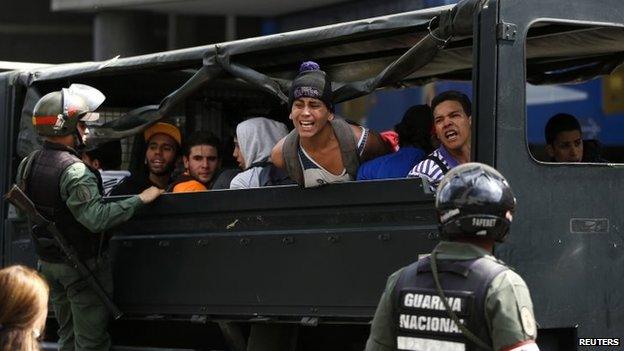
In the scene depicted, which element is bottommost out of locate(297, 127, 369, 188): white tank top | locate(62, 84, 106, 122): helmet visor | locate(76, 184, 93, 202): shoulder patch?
locate(76, 184, 93, 202): shoulder patch

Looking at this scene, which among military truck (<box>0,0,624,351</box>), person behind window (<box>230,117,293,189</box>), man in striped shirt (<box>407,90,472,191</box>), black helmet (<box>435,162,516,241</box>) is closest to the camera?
black helmet (<box>435,162,516,241</box>)

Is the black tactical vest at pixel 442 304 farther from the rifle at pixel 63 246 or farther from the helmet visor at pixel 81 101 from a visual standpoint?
the helmet visor at pixel 81 101

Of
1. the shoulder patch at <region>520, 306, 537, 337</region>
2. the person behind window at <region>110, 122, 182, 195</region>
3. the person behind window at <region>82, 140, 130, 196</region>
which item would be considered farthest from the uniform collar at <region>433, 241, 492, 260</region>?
the person behind window at <region>82, 140, 130, 196</region>

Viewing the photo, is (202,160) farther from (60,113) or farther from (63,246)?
(63,246)

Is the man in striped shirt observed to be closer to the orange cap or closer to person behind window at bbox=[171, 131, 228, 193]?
person behind window at bbox=[171, 131, 228, 193]

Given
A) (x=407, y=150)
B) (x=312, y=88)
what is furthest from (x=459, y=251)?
(x=312, y=88)

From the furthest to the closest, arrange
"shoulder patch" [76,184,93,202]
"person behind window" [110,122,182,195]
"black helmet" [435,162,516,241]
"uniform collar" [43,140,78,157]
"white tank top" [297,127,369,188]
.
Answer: "person behind window" [110,122,182,195]
"uniform collar" [43,140,78,157]
"shoulder patch" [76,184,93,202]
"white tank top" [297,127,369,188]
"black helmet" [435,162,516,241]

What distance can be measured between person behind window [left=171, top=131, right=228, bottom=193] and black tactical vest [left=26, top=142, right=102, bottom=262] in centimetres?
64

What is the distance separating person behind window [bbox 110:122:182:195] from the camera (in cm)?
766

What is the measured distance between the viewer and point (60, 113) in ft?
23.0

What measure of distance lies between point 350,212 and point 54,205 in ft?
6.45

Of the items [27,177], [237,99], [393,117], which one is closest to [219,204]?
[27,177]

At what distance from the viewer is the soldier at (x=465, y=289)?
371 centimetres

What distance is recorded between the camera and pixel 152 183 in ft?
25.1
